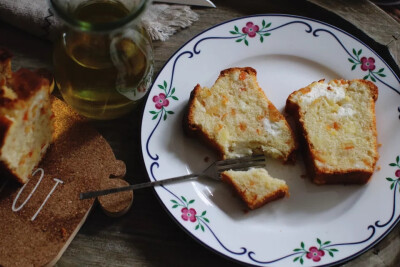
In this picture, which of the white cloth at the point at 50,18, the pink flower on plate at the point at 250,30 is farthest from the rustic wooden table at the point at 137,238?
the pink flower on plate at the point at 250,30

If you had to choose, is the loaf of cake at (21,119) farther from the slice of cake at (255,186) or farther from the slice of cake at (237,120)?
the slice of cake at (255,186)

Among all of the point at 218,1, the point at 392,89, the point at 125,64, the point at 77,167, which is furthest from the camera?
the point at 218,1

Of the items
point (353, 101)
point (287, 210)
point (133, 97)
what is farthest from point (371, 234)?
point (133, 97)

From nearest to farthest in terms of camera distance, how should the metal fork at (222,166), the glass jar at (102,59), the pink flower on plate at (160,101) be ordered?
the glass jar at (102,59)
the metal fork at (222,166)
the pink flower on plate at (160,101)

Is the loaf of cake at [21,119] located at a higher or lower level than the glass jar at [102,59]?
lower

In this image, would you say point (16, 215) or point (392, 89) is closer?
point (16, 215)

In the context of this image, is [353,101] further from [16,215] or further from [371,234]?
[16,215]
